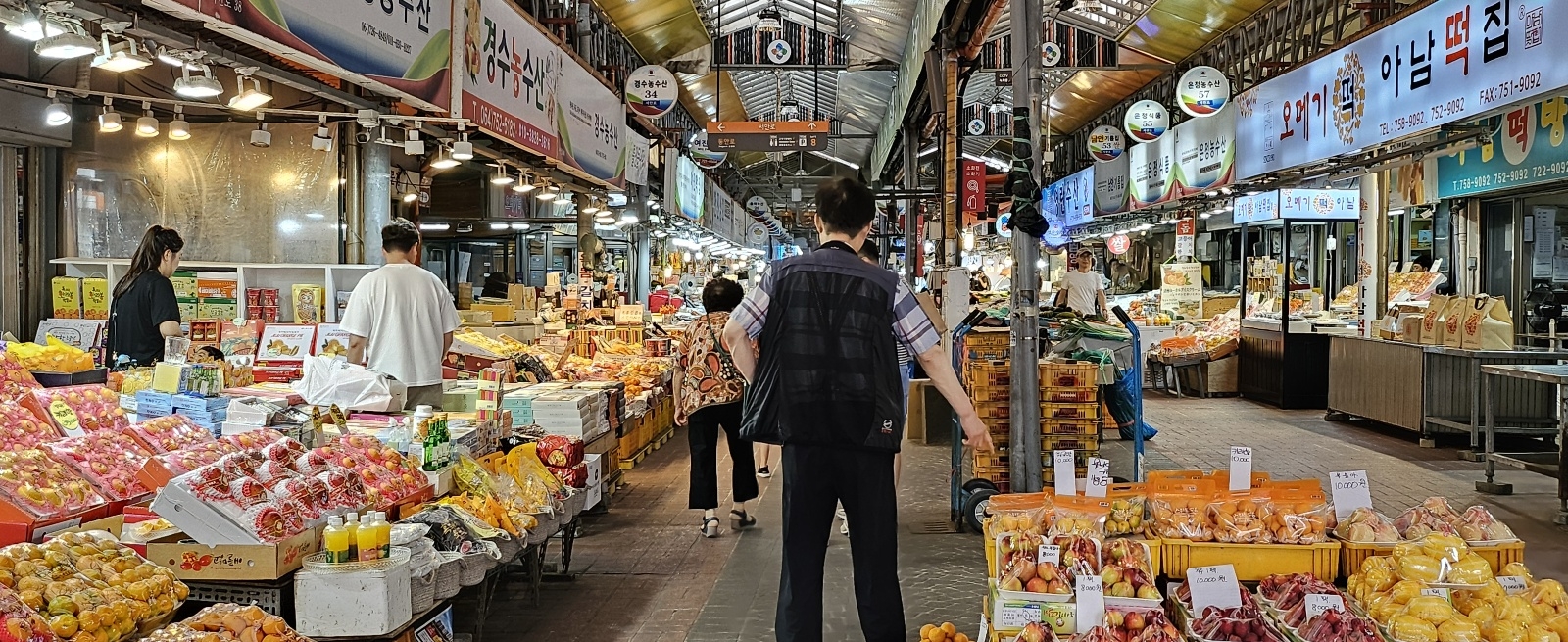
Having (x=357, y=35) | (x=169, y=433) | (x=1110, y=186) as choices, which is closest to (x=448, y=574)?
(x=169, y=433)

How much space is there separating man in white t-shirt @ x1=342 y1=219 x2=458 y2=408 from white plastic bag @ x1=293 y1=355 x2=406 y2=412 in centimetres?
20

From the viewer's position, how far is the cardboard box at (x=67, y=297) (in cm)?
827

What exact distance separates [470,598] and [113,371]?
2.44 meters

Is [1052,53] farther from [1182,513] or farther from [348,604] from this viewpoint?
[348,604]

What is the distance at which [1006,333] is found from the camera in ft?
25.0

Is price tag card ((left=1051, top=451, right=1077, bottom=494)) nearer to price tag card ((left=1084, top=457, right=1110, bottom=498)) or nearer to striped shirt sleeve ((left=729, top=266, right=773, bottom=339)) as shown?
price tag card ((left=1084, top=457, right=1110, bottom=498))

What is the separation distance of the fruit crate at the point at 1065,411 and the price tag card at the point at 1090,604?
132 inches

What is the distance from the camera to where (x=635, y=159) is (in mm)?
14719

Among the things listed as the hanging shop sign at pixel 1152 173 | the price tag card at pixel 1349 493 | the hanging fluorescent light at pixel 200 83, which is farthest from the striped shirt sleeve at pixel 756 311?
the hanging shop sign at pixel 1152 173

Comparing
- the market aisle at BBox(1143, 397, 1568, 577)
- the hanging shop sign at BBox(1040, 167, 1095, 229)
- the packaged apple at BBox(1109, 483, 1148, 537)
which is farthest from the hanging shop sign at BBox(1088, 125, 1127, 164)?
the packaged apple at BBox(1109, 483, 1148, 537)

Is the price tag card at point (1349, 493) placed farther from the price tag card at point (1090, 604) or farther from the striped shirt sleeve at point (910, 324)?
the striped shirt sleeve at point (910, 324)

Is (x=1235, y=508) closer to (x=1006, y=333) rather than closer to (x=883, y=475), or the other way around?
(x=883, y=475)

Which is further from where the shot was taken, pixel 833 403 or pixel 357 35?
pixel 357 35

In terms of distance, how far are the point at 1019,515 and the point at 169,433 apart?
3592 millimetres
